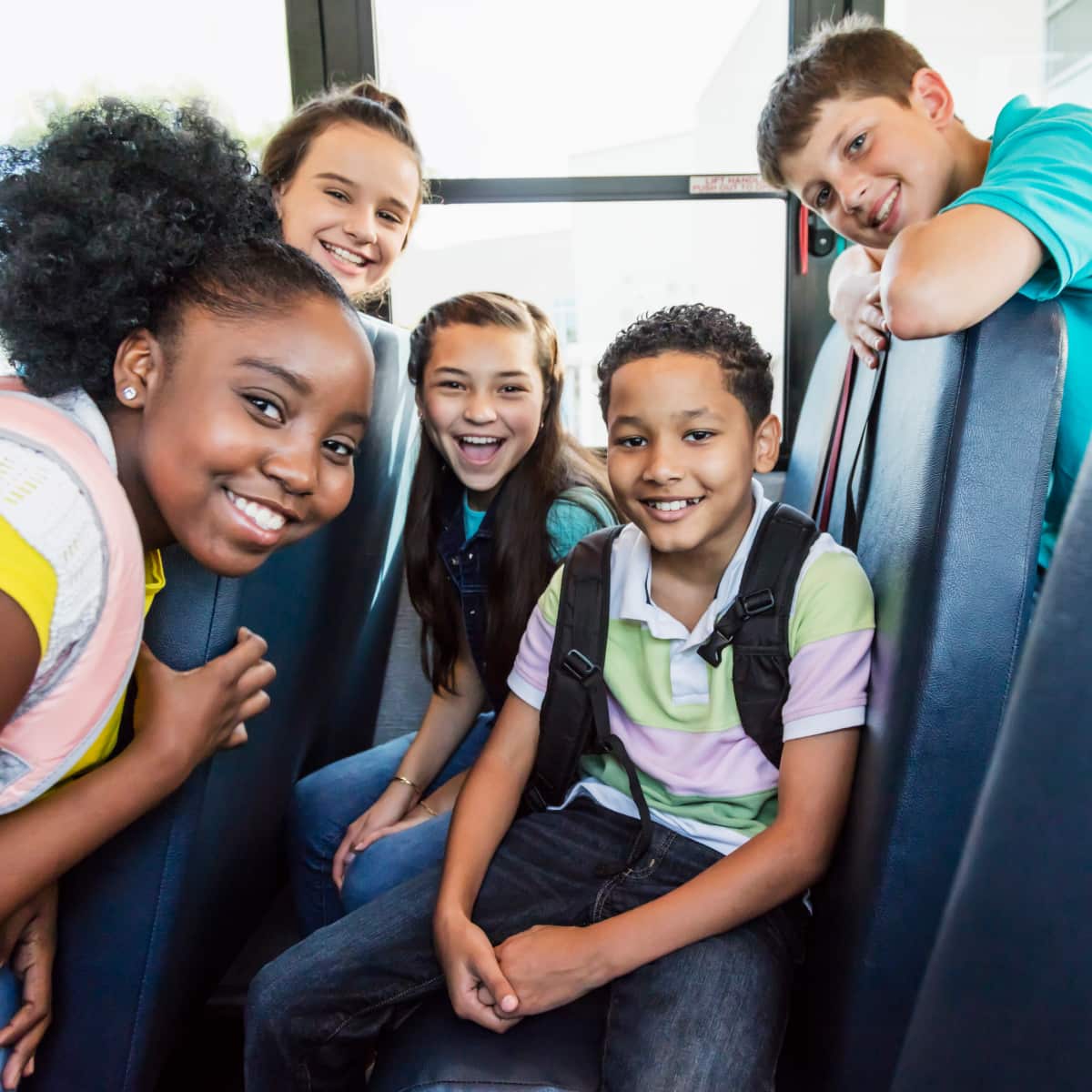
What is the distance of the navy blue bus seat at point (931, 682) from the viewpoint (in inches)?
29.0

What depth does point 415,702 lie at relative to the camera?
6.56 ft

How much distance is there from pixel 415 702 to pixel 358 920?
1002mm

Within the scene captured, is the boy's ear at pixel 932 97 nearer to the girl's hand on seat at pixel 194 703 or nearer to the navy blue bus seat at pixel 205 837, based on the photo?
the navy blue bus seat at pixel 205 837

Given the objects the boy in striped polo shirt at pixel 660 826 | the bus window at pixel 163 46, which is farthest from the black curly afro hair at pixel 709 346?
the bus window at pixel 163 46

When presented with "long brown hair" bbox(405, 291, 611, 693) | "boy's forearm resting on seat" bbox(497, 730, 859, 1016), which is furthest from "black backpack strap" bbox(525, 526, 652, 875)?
"long brown hair" bbox(405, 291, 611, 693)

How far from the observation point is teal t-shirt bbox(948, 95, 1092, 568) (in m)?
0.81

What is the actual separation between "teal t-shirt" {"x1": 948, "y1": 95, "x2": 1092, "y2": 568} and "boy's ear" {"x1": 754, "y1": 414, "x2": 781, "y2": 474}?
315 millimetres

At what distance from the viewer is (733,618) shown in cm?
98

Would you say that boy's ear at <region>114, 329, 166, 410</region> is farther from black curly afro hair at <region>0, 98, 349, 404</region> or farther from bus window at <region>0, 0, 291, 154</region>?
bus window at <region>0, 0, 291, 154</region>

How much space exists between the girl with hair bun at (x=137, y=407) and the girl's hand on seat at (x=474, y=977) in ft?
→ 1.02

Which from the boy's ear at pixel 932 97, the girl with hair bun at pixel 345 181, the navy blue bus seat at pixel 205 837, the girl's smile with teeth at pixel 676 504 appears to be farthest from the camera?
the girl with hair bun at pixel 345 181

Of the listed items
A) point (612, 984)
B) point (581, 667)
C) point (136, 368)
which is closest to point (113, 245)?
point (136, 368)

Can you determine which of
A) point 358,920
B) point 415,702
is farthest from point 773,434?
point 415,702

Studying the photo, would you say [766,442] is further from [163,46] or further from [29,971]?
[163,46]
